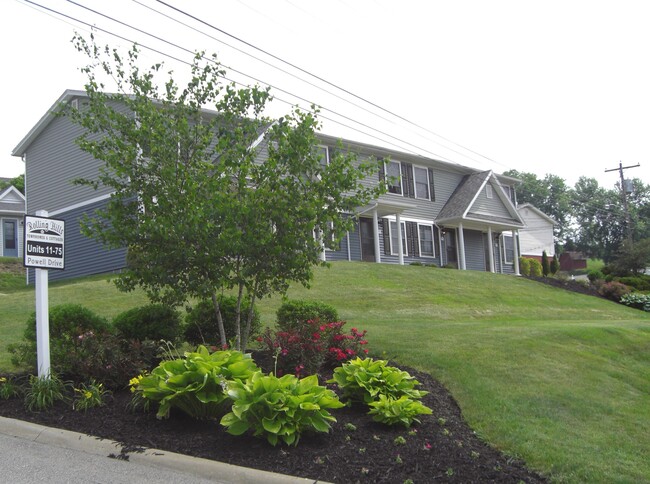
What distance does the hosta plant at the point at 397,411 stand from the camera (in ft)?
21.3

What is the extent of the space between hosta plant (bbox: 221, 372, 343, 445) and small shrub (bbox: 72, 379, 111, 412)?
1996 mm

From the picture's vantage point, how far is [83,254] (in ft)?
81.3

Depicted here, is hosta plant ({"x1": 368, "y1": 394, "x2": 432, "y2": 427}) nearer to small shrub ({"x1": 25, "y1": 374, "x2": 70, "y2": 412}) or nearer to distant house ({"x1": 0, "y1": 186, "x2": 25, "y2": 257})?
small shrub ({"x1": 25, "y1": 374, "x2": 70, "y2": 412})

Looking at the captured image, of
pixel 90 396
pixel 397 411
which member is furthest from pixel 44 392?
pixel 397 411

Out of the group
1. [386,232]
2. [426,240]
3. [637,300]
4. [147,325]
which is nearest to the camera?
[147,325]

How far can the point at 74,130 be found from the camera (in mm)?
25125

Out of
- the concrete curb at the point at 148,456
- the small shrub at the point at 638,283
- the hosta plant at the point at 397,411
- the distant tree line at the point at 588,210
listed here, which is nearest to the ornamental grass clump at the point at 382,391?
the hosta plant at the point at 397,411

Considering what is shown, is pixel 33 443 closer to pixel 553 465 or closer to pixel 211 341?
pixel 211 341

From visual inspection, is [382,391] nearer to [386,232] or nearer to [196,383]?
[196,383]

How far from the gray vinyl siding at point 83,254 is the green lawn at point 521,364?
3.59m

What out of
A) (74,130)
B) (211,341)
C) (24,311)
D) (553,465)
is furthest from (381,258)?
(553,465)

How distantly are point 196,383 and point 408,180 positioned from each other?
86.0 ft

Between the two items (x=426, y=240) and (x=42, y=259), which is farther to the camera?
(x=426, y=240)

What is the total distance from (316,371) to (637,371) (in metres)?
5.84
